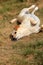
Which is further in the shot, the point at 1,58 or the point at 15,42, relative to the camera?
the point at 15,42

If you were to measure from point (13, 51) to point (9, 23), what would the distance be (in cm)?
223

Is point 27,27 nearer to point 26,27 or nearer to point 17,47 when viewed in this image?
point 26,27

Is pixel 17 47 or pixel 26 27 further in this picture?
pixel 26 27

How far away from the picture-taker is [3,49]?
596 centimetres

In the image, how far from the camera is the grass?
5161 mm

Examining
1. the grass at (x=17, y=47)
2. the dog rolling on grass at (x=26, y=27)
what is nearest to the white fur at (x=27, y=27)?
the dog rolling on grass at (x=26, y=27)

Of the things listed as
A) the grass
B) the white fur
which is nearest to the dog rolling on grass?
the white fur

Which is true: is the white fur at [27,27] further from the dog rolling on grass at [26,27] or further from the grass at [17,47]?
the grass at [17,47]

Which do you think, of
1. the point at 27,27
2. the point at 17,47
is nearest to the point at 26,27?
the point at 27,27

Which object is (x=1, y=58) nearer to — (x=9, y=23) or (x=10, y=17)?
(x=9, y=23)

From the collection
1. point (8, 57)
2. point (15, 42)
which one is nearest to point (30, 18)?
point (15, 42)

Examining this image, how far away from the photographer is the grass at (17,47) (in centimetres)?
516

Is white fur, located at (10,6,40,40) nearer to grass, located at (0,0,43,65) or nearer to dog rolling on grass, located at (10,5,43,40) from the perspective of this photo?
dog rolling on grass, located at (10,5,43,40)

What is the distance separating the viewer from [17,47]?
609 cm
